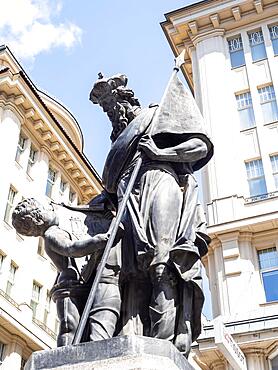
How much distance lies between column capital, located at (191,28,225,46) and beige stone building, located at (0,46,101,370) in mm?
8844

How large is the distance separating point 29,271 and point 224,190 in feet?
34.1

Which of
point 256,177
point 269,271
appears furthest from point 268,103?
point 269,271

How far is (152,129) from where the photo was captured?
439 cm

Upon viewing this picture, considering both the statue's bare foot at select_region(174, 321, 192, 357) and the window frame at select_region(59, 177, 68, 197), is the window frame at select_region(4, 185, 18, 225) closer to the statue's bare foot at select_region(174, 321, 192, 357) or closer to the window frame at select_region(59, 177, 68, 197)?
the window frame at select_region(59, 177, 68, 197)

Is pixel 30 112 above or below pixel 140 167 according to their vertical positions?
above

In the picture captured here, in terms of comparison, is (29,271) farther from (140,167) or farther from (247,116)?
(140,167)

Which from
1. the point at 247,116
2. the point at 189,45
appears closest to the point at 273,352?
the point at 247,116

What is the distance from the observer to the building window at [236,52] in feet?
91.1

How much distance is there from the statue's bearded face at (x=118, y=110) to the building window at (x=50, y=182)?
2710cm

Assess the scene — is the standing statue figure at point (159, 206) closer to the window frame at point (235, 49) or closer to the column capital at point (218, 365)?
the column capital at point (218, 365)

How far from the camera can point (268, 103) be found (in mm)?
25625

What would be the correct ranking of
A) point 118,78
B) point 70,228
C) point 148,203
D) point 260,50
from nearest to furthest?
point 148,203 → point 70,228 → point 118,78 → point 260,50

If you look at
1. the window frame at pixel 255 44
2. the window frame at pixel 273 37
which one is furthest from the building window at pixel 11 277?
the window frame at pixel 273 37

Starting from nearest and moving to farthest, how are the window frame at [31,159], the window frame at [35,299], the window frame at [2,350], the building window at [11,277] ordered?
the window frame at [2,350] → the building window at [11,277] → the window frame at [35,299] → the window frame at [31,159]
